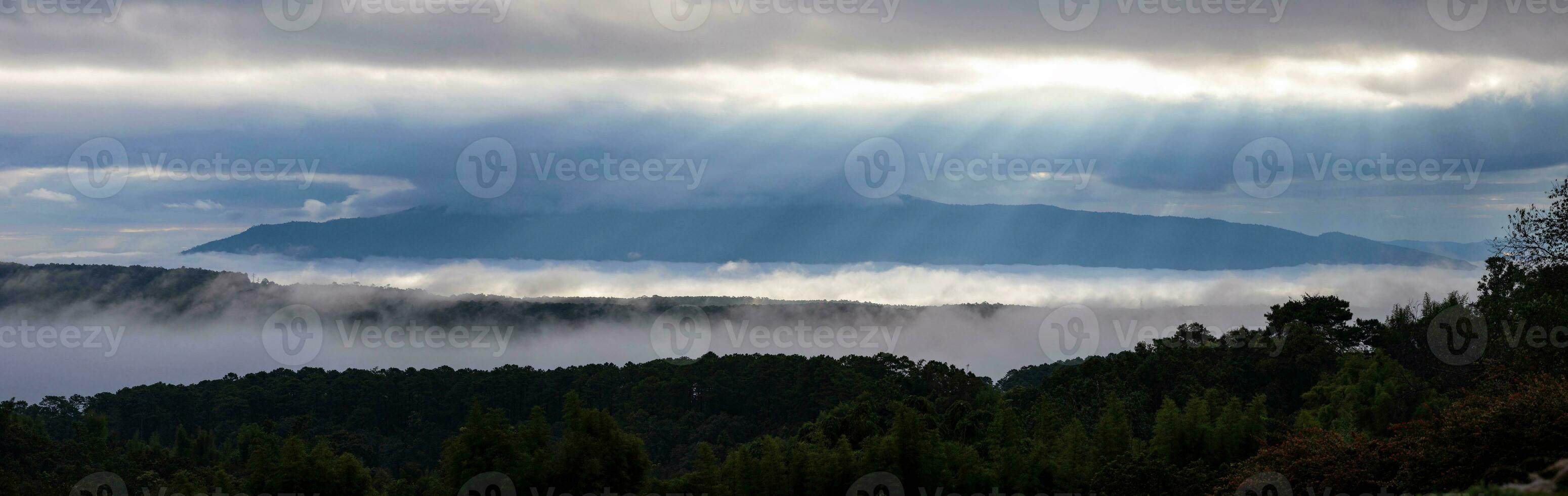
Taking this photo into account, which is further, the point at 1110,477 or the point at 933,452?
the point at 933,452

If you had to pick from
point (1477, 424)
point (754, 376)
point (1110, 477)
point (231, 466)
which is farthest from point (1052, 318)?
point (1477, 424)

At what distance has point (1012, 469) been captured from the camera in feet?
152

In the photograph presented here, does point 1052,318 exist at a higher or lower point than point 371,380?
higher

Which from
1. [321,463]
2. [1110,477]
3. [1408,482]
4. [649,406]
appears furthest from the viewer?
[649,406]

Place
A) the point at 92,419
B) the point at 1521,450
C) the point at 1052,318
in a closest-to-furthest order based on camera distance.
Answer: the point at 1521,450, the point at 92,419, the point at 1052,318

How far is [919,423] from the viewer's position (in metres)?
48.3

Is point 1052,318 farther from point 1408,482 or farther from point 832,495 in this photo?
point 1408,482

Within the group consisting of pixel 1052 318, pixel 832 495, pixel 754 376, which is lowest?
pixel 832 495

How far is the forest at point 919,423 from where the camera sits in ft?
112

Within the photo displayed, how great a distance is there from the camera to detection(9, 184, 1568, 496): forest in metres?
34.1

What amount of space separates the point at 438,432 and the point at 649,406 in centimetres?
1931

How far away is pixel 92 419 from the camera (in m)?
88.2

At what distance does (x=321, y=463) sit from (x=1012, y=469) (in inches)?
1065

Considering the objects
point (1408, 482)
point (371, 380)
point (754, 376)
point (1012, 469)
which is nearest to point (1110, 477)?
point (1012, 469)
